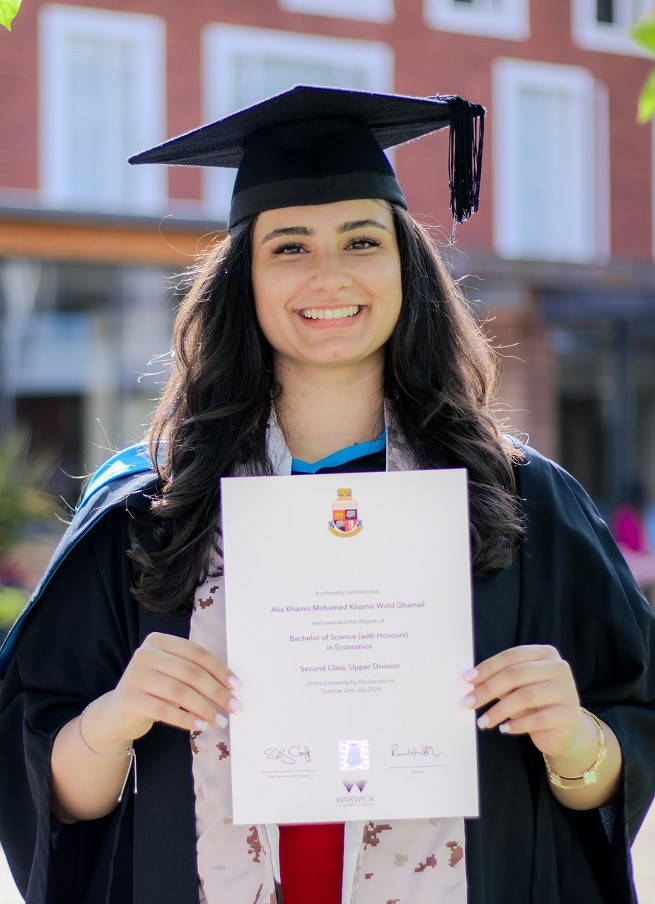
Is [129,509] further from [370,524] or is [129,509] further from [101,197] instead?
[101,197]

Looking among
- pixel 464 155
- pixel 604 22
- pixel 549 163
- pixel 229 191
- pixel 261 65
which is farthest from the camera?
pixel 604 22

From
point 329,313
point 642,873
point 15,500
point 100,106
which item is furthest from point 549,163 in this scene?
point 329,313

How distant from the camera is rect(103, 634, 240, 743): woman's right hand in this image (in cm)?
182

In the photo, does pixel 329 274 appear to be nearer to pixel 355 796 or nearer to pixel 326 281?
pixel 326 281

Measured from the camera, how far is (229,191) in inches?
497

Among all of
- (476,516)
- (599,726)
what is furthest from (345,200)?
(599,726)

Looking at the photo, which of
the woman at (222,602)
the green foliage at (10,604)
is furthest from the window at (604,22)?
the woman at (222,602)

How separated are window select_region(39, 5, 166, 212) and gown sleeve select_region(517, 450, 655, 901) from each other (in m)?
10.8

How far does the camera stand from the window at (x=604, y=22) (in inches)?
588

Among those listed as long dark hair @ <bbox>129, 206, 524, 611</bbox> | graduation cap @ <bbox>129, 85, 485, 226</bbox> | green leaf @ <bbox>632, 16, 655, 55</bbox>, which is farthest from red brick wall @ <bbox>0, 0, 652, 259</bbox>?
green leaf @ <bbox>632, 16, 655, 55</bbox>

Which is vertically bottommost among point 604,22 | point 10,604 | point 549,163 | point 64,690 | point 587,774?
point 10,604

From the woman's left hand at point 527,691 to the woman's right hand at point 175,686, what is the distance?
1.23ft

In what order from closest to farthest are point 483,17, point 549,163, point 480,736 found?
point 480,736, point 483,17, point 549,163

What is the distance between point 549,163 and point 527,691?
Answer: 13.7 meters
